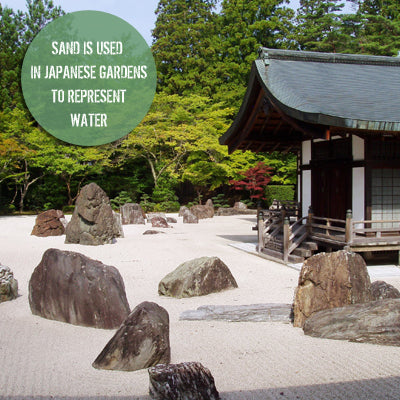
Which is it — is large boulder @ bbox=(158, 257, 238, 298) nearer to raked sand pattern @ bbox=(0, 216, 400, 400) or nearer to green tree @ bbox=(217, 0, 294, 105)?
raked sand pattern @ bbox=(0, 216, 400, 400)

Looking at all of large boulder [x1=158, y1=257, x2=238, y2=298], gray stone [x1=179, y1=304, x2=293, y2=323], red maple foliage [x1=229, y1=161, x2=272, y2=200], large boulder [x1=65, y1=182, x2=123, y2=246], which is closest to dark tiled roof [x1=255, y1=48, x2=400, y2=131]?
large boulder [x1=158, y1=257, x2=238, y2=298]

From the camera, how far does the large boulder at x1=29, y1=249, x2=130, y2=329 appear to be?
5129 millimetres

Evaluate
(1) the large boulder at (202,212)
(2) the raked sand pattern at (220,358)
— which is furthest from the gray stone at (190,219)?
(2) the raked sand pattern at (220,358)

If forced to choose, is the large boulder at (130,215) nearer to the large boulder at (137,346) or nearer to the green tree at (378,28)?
the large boulder at (137,346)

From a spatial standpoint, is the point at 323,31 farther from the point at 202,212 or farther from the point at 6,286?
the point at 6,286

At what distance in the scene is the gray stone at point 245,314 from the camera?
17.9ft

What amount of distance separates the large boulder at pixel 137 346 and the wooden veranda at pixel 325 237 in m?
5.47

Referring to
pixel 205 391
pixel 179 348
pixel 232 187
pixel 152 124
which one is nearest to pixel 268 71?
pixel 179 348

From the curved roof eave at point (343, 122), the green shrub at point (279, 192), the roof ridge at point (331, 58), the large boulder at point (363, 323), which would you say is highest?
the roof ridge at point (331, 58)

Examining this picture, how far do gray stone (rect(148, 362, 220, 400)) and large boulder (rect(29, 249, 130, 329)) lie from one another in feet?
6.32

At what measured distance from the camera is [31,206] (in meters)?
25.0

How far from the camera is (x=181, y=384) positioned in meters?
3.22

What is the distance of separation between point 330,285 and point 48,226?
1073 centimetres

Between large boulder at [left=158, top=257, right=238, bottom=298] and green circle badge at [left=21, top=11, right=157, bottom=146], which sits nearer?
large boulder at [left=158, top=257, right=238, bottom=298]
